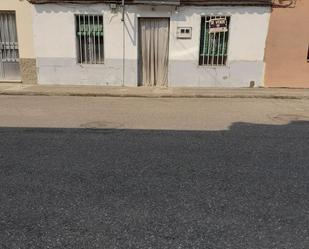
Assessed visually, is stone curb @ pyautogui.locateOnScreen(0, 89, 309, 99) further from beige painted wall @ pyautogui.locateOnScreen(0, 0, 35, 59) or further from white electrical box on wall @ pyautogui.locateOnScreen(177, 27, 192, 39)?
white electrical box on wall @ pyautogui.locateOnScreen(177, 27, 192, 39)

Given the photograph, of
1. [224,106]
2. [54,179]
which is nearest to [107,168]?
[54,179]

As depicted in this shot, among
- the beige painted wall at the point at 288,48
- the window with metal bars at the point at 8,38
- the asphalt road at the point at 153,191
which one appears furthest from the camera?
the window with metal bars at the point at 8,38

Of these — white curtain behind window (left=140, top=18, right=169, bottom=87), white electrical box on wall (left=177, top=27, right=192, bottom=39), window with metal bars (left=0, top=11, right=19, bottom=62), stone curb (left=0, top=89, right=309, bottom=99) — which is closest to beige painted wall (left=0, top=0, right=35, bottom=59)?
window with metal bars (left=0, top=11, right=19, bottom=62)

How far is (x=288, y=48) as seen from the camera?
12.9 meters

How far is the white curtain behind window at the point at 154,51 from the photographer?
12.9 m

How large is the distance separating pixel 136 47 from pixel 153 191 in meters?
9.37

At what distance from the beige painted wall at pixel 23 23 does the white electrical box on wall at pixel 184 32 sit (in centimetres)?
555

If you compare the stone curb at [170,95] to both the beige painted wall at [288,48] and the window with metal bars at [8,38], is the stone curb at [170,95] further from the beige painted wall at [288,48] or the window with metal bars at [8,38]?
the window with metal bars at [8,38]

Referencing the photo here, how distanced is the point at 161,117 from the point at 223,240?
5.39m

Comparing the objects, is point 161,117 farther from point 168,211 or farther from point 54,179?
point 168,211

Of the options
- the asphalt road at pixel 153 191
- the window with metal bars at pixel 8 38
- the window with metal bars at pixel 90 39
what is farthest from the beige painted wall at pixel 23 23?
the asphalt road at pixel 153 191

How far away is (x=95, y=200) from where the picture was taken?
13.6 feet

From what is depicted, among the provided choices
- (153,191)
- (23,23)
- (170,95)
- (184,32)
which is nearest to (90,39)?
(23,23)

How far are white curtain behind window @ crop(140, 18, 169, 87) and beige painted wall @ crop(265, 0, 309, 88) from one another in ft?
12.5
